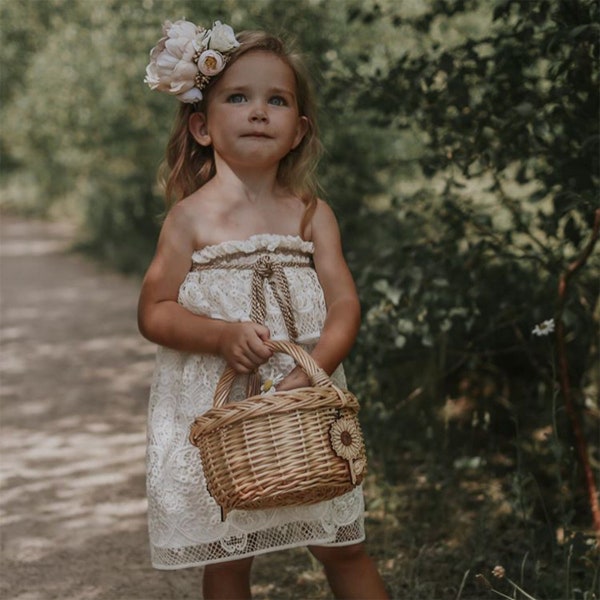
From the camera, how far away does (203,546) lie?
2.52 m

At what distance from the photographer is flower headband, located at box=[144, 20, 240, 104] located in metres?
2.54


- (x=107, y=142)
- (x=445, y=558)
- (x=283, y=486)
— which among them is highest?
(x=107, y=142)

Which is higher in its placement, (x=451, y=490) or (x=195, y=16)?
(x=195, y=16)

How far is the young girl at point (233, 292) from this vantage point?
2.50 m

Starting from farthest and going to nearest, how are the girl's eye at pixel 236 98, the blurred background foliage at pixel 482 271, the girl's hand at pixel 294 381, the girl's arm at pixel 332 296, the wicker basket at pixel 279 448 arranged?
Answer: 1. the blurred background foliage at pixel 482 271
2. the girl's eye at pixel 236 98
3. the girl's arm at pixel 332 296
4. the girl's hand at pixel 294 381
5. the wicker basket at pixel 279 448

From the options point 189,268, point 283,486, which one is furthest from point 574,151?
point 283,486

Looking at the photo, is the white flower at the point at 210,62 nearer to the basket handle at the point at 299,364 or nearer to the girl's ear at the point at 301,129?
the girl's ear at the point at 301,129

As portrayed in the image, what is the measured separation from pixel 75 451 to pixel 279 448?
268 centimetres

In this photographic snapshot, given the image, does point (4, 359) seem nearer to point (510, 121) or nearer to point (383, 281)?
point (383, 281)

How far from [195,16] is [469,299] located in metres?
3.46

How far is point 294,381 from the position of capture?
2.34m

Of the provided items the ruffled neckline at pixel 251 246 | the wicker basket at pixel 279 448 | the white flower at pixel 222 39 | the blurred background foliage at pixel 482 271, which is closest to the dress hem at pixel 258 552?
the wicker basket at pixel 279 448

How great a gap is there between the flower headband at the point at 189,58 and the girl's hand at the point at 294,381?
2.58ft

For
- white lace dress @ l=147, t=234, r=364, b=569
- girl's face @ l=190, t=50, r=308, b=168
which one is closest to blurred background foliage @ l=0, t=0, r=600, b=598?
girl's face @ l=190, t=50, r=308, b=168
